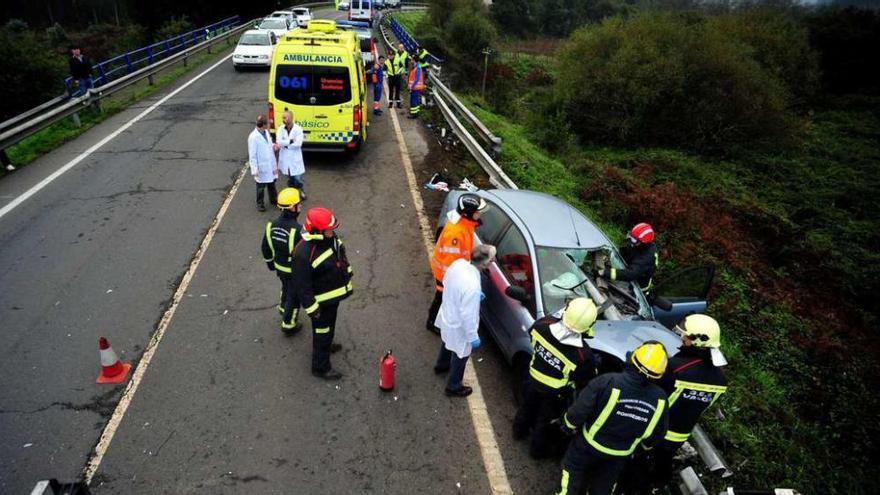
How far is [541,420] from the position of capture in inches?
176

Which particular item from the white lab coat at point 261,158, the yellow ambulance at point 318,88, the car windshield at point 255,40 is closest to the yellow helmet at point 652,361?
the white lab coat at point 261,158

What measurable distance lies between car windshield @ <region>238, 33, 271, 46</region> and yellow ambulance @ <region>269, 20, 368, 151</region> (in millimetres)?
→ 11031

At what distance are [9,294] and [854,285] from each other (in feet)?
46.0

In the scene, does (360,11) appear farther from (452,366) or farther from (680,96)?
(452,366)

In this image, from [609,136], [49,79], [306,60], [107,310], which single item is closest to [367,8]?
[49,79]

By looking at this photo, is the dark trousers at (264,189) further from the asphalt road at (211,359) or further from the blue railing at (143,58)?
the blue railing at (143,58)

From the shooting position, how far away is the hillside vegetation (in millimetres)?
6262

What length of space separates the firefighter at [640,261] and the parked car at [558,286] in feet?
0.40

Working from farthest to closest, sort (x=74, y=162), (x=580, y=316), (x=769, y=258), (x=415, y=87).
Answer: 1. (x=415, y=87)
2. (x=769, y=258)
3. (x=74, y=162)
4. (x=580, y=316)

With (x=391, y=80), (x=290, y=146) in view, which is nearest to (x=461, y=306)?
(x=290, y=146)

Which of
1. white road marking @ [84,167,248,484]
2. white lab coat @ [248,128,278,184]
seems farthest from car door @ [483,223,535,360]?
white lab coat @ [248,128,278,184]

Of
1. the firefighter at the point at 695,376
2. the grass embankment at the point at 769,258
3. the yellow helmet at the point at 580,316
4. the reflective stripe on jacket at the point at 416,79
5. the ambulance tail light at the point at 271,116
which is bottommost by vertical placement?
the grass embankment at the point at 769,258

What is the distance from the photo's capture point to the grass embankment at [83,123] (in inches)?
420

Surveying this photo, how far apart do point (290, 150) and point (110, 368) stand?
4798 millimetres
